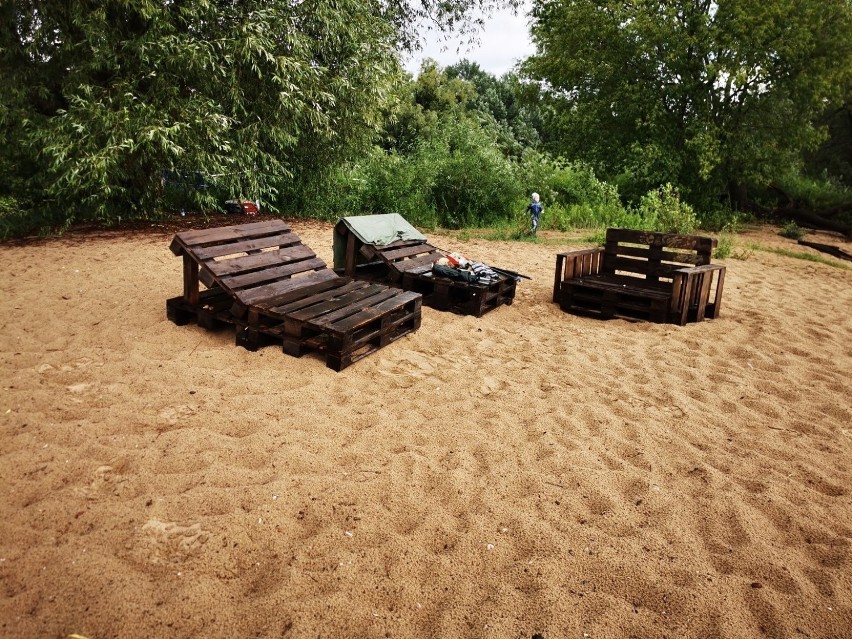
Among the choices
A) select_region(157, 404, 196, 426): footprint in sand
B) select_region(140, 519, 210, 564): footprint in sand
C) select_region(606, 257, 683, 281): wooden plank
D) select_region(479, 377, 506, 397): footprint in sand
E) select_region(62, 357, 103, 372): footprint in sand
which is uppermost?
select_region(606, 257, 683, 281): wooden plank

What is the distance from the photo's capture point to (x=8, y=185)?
33.4 ft

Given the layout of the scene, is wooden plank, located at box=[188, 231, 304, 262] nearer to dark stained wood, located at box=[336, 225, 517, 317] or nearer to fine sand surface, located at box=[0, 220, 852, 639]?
fine sand surface, located at box=[0, 220, 852, 639]

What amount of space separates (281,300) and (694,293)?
14.6 feet

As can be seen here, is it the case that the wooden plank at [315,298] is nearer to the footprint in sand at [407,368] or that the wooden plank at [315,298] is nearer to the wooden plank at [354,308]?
the wooden plank at [354,308]

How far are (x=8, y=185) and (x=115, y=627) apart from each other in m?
11.0

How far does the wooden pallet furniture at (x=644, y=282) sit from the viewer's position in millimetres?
5996

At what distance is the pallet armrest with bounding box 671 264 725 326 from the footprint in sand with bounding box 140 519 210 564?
5.12 m

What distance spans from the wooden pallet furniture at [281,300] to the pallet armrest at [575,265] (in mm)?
2068

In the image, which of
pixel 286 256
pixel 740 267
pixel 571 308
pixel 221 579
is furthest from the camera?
pixel 740 267

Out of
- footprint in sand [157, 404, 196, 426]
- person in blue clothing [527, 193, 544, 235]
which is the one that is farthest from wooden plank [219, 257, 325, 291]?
person in blue clothing [527, 193, 544, 235]

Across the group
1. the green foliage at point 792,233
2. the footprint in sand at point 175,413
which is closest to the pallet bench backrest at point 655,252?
the footprint in sand at point 175,413

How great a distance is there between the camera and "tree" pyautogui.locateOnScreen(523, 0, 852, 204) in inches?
574

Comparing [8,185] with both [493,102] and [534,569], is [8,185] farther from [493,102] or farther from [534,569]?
[493,102]

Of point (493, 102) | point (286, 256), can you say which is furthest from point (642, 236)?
point (493, 102)
